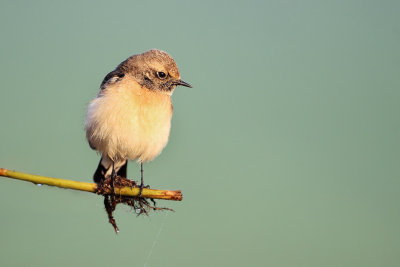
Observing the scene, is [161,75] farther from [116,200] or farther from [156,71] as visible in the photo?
[116,200]

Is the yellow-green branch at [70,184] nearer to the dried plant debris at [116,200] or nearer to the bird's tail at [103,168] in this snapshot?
the dried plant debris at [116,200]

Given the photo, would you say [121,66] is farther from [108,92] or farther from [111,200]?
[111,200]

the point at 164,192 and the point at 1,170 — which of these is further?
the point at 164,192

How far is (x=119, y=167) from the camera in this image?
5.51 metres

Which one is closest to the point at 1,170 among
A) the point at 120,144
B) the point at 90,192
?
the point at 90,192

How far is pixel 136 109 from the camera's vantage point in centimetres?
Result: 467

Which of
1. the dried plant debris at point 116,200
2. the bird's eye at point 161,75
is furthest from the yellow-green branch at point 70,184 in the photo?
the bird's eye at point 161,75

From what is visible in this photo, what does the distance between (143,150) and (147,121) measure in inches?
13.6

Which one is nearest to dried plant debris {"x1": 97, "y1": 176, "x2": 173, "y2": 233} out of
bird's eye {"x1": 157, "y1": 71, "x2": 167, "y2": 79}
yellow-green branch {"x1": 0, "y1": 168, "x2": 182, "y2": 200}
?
yellow-green branch {"x1": 0, "y1": 168, "x2": 182, "y2": 200}

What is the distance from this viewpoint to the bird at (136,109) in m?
4.64

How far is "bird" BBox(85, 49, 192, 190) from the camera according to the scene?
4.64 m

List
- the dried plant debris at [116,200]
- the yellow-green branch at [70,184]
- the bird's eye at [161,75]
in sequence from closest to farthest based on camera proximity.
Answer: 1. the yellow-green branch at [70,184]
2. the dried plant debris at [116,200]
3. the bird's eye at [161,75]

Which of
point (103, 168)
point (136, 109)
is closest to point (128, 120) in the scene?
point (136, 109)

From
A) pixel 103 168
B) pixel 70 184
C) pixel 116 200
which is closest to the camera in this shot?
pixel 70 184
